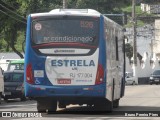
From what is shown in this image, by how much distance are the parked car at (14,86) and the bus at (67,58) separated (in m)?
12.9

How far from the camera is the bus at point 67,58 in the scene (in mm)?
20656

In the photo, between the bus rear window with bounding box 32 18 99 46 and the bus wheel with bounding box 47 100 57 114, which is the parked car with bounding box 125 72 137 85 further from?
the bus rear window with bounding box 32 18 99 46

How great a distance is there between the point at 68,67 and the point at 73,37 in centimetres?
102

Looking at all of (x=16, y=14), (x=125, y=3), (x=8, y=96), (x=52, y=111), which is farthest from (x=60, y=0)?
(x=52, y=111)

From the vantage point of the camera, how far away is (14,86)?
112ft

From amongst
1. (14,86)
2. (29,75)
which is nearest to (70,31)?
(29,75)

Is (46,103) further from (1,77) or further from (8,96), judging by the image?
(8,96)

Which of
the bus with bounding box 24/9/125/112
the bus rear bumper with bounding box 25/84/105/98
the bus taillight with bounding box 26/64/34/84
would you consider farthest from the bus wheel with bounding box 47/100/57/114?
the bus taillight with bounding box 26/64/34/84

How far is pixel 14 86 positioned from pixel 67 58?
1378cm

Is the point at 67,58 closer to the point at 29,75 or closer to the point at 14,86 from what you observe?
the point at 29,75

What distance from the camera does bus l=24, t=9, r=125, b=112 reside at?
20656mm

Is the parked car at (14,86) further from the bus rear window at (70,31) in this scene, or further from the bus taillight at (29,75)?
the bus rear window at (70,31)

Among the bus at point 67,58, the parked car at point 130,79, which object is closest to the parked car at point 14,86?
the bus at point 67,58

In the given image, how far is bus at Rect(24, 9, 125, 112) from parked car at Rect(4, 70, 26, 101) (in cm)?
1288
